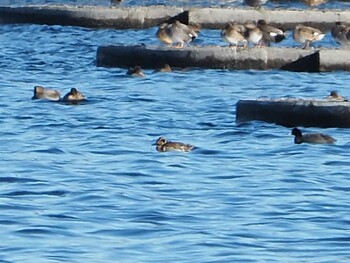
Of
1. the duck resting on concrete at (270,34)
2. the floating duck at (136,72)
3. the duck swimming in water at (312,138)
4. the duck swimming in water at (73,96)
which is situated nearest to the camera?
the duck swimming in water at (312,138)

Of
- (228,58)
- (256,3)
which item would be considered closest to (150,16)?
(256,3)

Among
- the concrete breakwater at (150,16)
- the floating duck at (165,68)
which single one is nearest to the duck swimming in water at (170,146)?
the floating duck at (165,68)

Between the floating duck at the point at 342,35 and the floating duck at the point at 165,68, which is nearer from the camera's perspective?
the floating duck at the point at 165,68

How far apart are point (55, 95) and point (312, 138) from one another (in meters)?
5.44

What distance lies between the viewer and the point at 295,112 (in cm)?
1844

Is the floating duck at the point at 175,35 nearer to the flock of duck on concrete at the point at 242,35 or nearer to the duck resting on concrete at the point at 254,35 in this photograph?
the flock of duck on concrete at the point at 242,35

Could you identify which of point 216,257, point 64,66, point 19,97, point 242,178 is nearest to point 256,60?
point 64,66

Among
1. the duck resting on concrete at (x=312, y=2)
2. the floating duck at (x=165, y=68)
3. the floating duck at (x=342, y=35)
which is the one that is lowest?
the duck resting on concrete at (x=312, y=2)

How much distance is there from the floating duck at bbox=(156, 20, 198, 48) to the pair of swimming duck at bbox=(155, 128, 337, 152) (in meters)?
9.05

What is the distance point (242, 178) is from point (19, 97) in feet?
25.1

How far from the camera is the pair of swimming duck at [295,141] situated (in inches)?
647

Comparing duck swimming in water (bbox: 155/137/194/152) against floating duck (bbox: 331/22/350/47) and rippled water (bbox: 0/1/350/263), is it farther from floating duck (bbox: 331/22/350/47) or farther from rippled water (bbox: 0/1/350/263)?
floating duck (bbox: 331/22/350/47)

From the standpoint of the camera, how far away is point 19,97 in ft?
71.7

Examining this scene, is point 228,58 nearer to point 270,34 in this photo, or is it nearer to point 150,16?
point 270,34
